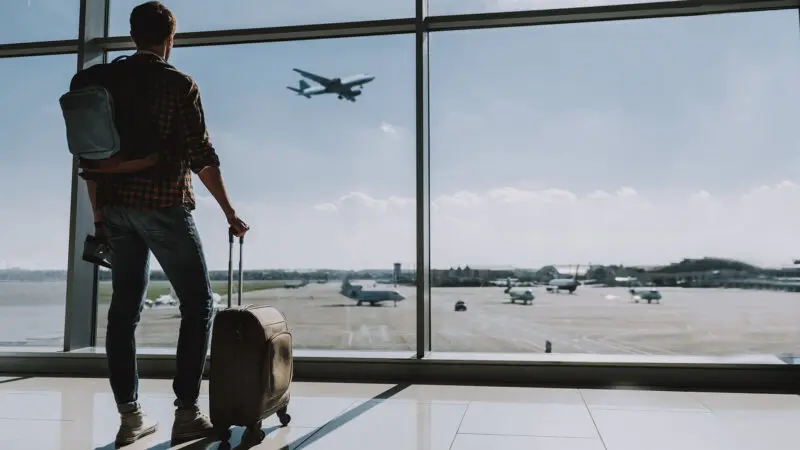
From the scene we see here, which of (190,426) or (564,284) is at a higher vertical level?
(564,284)

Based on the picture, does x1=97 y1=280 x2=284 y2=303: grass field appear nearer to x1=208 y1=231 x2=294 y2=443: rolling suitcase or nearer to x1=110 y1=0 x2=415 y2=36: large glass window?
x1=208 y1=231 x2=294 y2=443: rolling suitcase

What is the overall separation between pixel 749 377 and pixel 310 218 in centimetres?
209

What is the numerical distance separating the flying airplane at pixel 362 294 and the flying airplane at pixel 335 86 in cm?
99

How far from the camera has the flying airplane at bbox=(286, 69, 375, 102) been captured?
3.00 metres

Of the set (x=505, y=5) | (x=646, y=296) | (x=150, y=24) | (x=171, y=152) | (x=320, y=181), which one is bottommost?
(x=646, y=296)

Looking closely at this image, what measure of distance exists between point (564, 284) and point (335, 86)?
1.57 meters

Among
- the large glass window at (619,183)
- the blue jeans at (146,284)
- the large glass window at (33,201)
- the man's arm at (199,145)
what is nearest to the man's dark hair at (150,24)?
the man's arm at (199,145)

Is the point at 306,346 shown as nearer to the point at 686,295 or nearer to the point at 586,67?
the point at 686,295

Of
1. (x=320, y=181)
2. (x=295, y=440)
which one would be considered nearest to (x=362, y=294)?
(x=320, y=181)

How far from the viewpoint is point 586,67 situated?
326cm

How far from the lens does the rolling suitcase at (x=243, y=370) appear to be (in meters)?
1.52

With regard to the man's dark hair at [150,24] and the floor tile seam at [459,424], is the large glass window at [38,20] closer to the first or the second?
the man's dark hair at [150,24]

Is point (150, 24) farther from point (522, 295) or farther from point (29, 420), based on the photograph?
point (522, 295)

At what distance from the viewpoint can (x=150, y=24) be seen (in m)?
1.59
